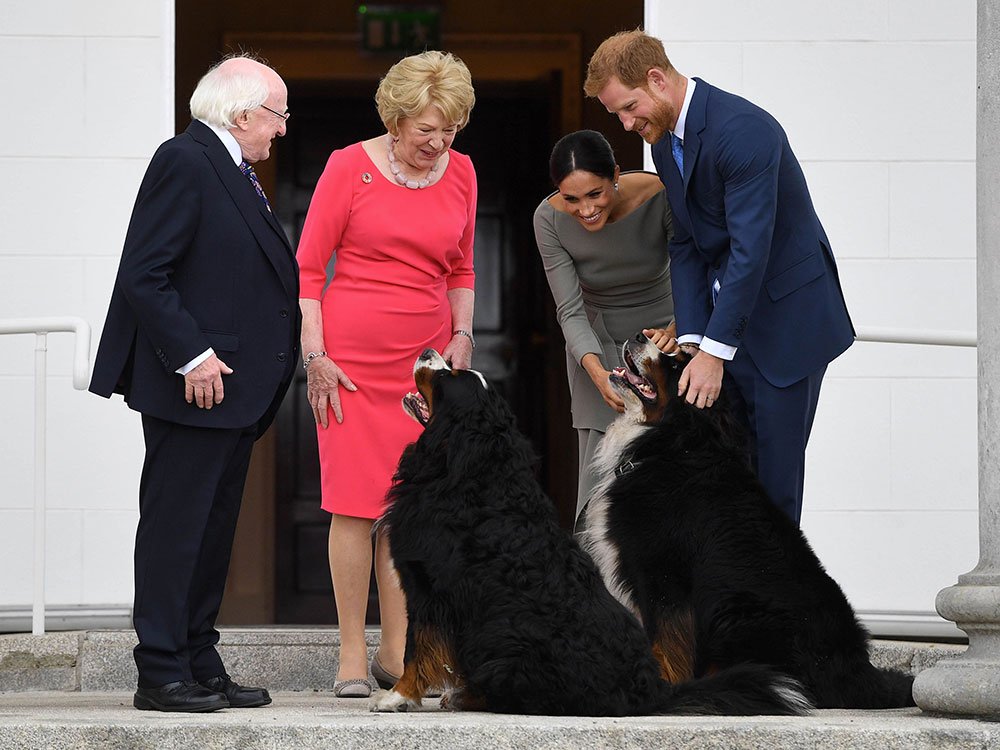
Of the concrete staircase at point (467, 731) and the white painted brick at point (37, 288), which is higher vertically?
the white painted brick at point (37, 288)

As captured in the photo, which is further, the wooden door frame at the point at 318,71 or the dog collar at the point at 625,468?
the wooden door frame at the point at 318,71

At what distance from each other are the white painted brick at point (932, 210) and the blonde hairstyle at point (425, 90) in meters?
2.03

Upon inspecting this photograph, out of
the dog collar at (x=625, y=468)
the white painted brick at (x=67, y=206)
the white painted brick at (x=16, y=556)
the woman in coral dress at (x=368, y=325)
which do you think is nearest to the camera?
the dog collar at (x=625, y=468)

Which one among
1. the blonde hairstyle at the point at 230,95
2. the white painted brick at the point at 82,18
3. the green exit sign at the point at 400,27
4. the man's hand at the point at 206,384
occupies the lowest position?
the man's hand at the point at 206,384

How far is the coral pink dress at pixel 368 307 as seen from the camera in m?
3.85

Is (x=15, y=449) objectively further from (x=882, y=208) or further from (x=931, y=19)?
(x=931, y=19)

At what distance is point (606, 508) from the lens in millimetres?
3625

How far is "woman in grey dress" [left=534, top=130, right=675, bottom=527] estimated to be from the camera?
392 centimetres

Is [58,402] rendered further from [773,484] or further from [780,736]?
[780,736]

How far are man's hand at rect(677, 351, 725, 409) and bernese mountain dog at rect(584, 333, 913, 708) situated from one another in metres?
0.03

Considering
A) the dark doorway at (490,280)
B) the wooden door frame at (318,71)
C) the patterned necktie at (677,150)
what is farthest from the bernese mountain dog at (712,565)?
the wooden door frame at (318,71)

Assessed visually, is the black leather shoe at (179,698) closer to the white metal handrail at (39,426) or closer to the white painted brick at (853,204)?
the white metal handrail at (39,426)

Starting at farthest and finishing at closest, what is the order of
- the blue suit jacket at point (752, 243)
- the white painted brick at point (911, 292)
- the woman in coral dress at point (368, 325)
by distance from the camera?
the white painted brick at point (911, 292) → the woman in coral dress at point (368, 325) → the blue suit jacket at point (752, 243)

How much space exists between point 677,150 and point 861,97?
1.73m
